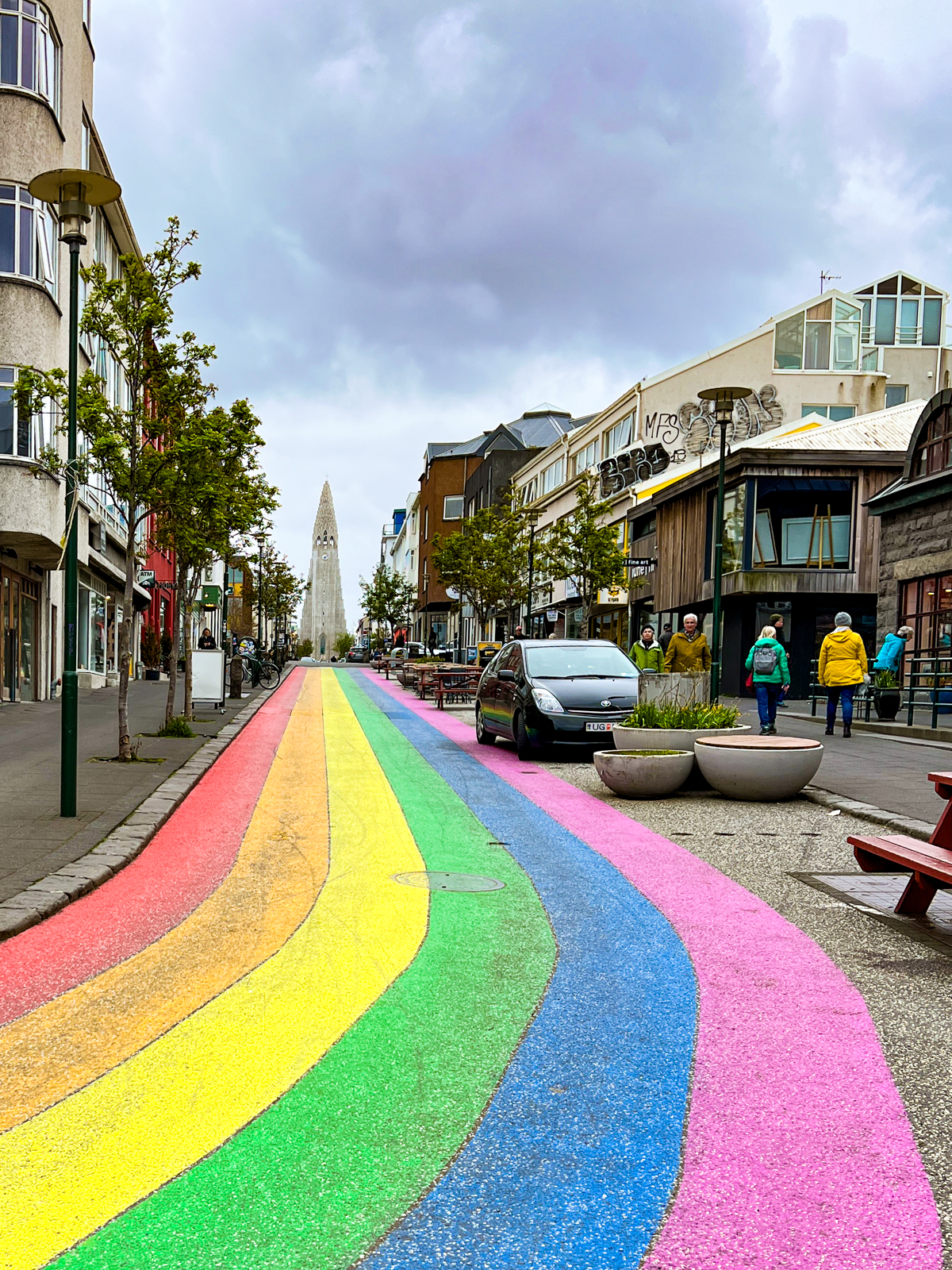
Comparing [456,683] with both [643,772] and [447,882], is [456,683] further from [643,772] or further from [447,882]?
[447,882]

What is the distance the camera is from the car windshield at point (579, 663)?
15477 mm

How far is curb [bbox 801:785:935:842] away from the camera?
8.77 metres

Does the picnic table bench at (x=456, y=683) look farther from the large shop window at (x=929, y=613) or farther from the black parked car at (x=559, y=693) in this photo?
the black parked car at (x=559, y=693)

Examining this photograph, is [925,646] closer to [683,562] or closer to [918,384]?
[683,562]

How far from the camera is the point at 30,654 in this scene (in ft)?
87.0

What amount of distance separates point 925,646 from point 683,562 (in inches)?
617


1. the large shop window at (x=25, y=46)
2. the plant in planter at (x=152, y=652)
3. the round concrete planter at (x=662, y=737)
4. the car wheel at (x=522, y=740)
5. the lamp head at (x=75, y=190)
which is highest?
the large shop window at (x=25, y=46)

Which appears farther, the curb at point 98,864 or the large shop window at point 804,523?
the large shop window at point 804,523

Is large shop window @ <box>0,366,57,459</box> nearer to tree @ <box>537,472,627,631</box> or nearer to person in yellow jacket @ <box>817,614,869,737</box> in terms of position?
person in yellow jacket @ <box>817,614,869,737</box>

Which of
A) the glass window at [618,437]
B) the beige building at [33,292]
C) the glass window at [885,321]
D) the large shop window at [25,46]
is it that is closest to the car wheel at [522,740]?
the beige building at [33,292]

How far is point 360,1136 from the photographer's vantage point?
11.0 ft

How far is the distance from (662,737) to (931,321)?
41.4 meters

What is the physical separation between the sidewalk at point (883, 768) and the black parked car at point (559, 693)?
2716 millimetres

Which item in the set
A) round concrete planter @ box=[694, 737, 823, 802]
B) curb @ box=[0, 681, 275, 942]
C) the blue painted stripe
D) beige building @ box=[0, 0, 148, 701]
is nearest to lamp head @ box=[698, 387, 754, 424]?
round concrete planter @ box=[694, 737, 823, 802]
